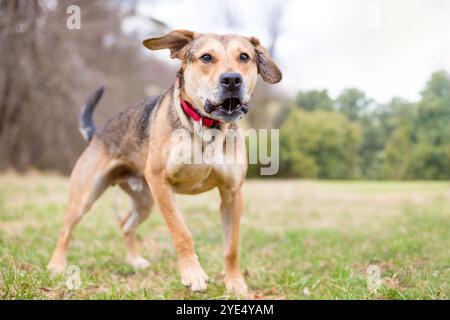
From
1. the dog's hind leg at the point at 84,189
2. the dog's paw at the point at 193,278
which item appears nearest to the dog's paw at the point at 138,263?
the dog's hind leg at the point at 84,189

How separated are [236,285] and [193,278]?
0.64 m

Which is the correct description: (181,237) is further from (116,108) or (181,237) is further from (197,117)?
(116,108)

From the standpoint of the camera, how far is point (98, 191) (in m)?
5.21

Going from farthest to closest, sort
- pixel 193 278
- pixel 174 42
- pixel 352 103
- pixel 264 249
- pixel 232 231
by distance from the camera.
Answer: pixel 352 103, pixel 264 249, pixel 232 231, pixel 174 42, pixel 193 278

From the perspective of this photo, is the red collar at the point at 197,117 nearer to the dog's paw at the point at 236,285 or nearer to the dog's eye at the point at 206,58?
the dog's eye at the point at 206,58

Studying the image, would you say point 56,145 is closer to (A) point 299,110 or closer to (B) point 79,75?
(B) point 79,75

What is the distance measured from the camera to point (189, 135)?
13.3ft

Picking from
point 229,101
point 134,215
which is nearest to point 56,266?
point 134,215

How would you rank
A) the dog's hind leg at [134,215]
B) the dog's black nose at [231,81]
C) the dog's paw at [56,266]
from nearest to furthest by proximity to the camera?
the dog's black nose at [231,81], the dog's paw at [56,266], the dog's hind leg at [134,215]

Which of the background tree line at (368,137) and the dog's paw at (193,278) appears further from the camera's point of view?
the background tree line at (368,137)

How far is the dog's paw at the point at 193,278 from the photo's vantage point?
12.1 feet

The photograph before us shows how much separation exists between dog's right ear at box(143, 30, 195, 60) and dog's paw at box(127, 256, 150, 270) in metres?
2.17
